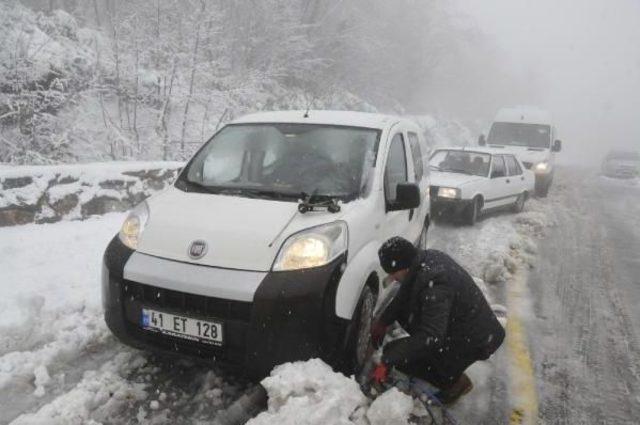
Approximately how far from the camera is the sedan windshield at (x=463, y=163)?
33.2 feet

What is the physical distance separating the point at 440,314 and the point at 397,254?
0.44 m

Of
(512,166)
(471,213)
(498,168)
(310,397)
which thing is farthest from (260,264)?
(512,166)

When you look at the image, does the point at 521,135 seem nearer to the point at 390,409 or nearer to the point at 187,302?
the point at 390,409

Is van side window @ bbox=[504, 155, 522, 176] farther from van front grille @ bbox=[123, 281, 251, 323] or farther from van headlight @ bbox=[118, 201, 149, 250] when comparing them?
van front grille @ bbox=[123, 281, 251, 323]

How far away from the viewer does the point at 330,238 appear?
311cm

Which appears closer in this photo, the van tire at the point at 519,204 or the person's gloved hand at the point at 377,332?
the person's gloved hand at the point at 377,332

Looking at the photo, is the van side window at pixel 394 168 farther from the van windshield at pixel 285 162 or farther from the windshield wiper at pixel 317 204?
the windshield wiper at pixel 317 204

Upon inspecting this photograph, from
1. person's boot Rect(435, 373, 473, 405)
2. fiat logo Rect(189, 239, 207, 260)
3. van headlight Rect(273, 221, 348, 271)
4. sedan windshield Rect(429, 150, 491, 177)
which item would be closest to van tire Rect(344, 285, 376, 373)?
van headlight Rect(273, 221, 348, 271)

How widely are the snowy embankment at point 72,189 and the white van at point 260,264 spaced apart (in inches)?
103

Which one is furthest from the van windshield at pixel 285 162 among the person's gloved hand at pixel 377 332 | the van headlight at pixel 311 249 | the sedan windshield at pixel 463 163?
the sedan windshield at pixel 463 163

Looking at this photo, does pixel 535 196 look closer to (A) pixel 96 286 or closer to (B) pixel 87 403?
(A) pixel 96 286

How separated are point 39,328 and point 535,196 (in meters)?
13.4

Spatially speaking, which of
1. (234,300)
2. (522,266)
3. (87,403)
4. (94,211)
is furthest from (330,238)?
(522,266)

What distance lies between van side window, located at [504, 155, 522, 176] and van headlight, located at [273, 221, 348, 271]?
8653mm
